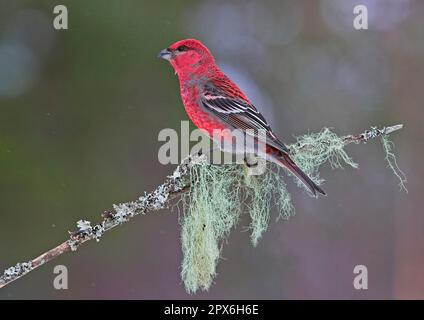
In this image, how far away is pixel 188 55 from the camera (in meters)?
5.09

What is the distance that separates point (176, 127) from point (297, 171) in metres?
3.09

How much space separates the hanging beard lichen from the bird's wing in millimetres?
441

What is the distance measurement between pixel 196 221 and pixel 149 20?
342 cm

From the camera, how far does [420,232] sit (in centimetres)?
730

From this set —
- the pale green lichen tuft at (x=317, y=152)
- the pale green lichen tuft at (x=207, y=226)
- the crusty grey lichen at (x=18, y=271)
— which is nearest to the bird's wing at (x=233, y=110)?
the pale green lichen tuft at (x=317, y=152)

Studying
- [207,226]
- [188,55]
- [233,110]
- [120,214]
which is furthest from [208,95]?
[120,214]

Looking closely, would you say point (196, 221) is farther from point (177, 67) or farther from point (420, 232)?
point (420, 232)

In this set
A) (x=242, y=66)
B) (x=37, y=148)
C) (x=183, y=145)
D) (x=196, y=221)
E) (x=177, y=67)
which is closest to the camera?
(x=196, y=221)

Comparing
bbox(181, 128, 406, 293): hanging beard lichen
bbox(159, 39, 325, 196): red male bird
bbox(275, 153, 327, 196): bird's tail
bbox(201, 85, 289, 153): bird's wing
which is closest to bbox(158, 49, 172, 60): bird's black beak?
bbox(159, 39, 325, 196): red male bird

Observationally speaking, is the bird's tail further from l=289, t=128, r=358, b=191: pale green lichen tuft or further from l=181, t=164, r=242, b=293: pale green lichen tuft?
l=181, t=164, r=242, b=293: pale green lichen tuft

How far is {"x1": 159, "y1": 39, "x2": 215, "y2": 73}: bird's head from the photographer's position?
5.04 meters

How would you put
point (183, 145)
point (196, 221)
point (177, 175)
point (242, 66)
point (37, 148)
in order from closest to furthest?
point (177, 175) → point (196, 221) → point (183, 145) → point (37, 148) → point (242, 66)

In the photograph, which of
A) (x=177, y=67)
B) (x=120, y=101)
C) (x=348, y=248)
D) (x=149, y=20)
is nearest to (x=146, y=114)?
(x=120, y=101)

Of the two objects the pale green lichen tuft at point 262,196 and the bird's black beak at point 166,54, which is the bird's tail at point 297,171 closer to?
the pale green lichen tuft at point 262,196
